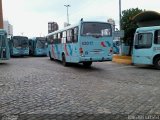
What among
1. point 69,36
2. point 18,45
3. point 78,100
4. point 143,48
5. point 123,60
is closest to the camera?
point 78,100

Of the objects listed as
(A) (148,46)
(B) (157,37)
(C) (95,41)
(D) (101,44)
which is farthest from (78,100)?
(A) (148,46)

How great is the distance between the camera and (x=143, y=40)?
19.2m

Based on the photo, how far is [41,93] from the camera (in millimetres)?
9836

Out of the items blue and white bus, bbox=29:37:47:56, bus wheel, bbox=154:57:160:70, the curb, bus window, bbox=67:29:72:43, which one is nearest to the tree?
the curb

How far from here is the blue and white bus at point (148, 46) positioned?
59.8 ft

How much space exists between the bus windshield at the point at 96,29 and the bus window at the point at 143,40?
6.87 feet

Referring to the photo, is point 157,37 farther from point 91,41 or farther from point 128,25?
point 128,25

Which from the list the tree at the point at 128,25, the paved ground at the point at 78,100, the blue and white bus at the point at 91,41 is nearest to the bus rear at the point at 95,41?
the blue and white bus at the point at 91,41

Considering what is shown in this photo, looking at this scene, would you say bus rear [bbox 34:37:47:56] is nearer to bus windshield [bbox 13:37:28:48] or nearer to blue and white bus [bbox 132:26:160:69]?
bus windshield [bbox 13:37:28:48]

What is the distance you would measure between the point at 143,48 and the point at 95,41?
10.1ft

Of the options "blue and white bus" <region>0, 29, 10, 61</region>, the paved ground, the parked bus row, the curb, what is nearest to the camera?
the paved ground

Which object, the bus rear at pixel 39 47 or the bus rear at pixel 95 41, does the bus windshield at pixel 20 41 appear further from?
the bus rear at pixel 95 41

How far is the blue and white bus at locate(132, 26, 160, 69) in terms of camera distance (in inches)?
718

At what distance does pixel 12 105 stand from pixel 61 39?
15397mm
